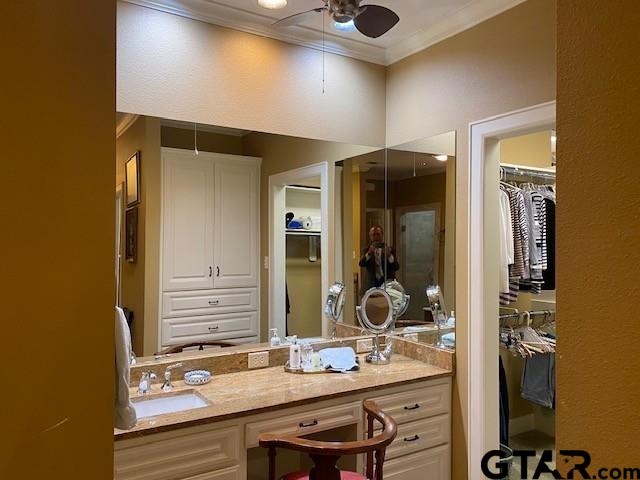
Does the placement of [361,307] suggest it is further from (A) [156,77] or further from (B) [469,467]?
(A) [156,77]

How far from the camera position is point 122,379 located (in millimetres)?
1124

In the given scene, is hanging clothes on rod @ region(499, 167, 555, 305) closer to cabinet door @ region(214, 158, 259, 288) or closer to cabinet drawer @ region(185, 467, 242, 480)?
cabinet door @ region(214, 158, 259, 288)

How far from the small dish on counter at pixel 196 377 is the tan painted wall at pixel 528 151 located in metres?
2.80

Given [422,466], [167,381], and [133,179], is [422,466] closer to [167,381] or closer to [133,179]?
[167,381]

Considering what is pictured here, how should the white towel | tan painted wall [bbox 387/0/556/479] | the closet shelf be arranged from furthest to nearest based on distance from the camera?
the closet shelf → tan painted wall [bbox 387/0/556/479] → the white towel

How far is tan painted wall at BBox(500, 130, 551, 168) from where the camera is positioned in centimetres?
382

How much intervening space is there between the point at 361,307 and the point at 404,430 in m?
0.87

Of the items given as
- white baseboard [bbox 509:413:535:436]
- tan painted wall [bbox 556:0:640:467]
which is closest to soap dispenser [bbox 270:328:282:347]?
tan painted wall [bbox 556:0:640:467]

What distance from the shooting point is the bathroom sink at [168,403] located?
2.14 m

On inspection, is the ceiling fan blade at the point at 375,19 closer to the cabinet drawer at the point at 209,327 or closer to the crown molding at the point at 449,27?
the crown molding at the point at 449,27

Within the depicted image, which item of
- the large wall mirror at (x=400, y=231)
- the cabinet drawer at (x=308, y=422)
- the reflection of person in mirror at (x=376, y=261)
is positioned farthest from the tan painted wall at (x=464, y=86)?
the cabinet drawer at (x=308, y=422)

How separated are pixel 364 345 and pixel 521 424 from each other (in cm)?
190
